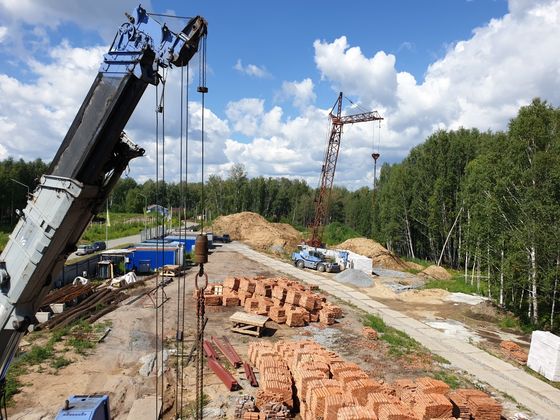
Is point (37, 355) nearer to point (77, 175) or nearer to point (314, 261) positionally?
point (77, 175)

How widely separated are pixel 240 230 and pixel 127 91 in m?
52.3

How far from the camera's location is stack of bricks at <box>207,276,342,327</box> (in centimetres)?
1988

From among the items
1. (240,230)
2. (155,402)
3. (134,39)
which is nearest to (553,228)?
(155,402)

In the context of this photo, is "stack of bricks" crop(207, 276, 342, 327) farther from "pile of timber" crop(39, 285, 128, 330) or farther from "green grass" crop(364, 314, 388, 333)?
"pile of timber" crop(39, 285, 128, 330)

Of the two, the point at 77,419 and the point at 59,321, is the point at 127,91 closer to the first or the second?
the point at 77,419

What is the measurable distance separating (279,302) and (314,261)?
49.0 ft

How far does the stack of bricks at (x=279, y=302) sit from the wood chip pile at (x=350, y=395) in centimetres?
713

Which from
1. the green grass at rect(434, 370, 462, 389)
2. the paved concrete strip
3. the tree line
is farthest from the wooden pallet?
the tree line

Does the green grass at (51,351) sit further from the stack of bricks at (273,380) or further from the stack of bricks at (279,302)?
the stack of bricks at (279,302)

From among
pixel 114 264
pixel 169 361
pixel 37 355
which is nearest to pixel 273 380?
pixel 169 361

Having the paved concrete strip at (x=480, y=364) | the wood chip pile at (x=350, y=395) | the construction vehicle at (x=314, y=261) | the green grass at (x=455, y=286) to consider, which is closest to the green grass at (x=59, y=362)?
the wood chip pile at (x=350, y=395)

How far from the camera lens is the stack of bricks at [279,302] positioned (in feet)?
65.2

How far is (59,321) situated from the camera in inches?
689

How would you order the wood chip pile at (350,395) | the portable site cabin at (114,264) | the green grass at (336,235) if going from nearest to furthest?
1. the wood chip pile at (350,395)
2. the portable site cabin at (114,264)
3. the green grass at (336,235)
